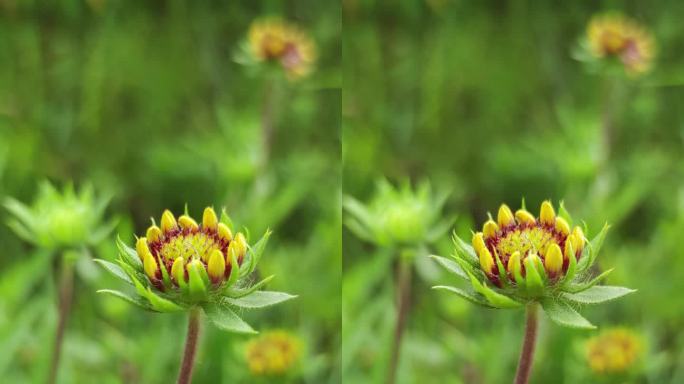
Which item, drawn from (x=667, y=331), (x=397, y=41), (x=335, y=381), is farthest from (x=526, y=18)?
(x=335, y=381)

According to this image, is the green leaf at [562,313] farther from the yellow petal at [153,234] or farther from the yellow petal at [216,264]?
the yellow petal at [153,234]

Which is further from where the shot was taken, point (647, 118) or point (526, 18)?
point (647, 118)

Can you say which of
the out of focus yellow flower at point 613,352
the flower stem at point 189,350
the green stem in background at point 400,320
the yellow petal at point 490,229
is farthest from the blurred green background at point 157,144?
the yellow petal at point 490,229

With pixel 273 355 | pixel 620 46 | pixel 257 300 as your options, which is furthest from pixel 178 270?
pixel 620 46

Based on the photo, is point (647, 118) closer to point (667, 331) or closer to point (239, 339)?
point (667, 331)

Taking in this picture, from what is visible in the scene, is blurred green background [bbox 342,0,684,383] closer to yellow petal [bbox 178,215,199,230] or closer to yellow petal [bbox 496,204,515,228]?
yellow petal [bbox 496,204,515,228]

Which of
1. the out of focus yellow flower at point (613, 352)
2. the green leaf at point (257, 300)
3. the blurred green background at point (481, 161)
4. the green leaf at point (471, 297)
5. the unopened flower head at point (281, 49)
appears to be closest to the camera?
the green leaf at point (471, 297)
